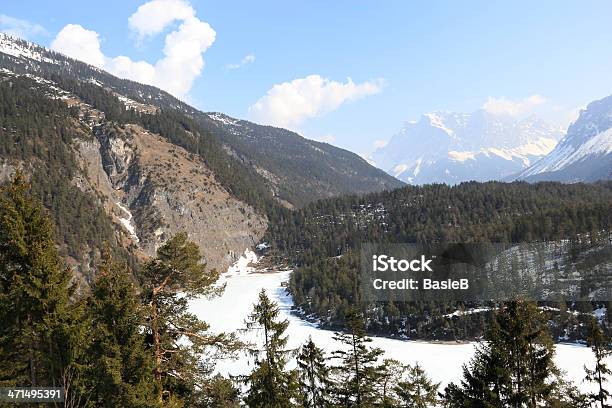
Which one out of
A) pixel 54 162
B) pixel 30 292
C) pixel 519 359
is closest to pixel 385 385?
pixel 519 359

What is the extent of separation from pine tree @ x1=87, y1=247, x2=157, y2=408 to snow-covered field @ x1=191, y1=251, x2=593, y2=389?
88.7ft

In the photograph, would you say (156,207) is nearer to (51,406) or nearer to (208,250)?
(208,250)

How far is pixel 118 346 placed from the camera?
1664cm

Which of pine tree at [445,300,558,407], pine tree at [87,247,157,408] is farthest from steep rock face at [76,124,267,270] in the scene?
pine tree at [445,300,558,407]

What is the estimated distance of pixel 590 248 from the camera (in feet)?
368

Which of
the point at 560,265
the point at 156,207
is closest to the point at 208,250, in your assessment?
the point at 156,207

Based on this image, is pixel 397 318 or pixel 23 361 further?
pixel 397 318

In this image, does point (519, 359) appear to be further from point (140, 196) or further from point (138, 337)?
point (140, 196)

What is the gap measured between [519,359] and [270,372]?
36.1 ft

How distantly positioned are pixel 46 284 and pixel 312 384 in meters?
17.6

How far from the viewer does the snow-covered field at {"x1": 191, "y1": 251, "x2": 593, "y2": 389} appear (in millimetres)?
75500

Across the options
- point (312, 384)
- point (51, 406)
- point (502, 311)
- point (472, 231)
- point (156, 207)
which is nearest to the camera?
point (51, 406)

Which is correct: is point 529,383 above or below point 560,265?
below

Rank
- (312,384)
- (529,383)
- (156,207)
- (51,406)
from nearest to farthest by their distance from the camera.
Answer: (51,406)
(529,383)
(312,384)
(156,207)
